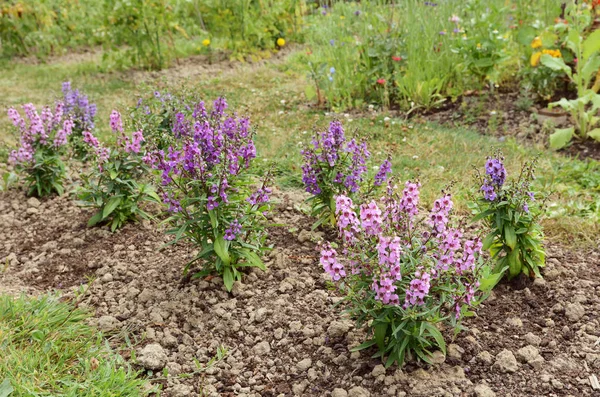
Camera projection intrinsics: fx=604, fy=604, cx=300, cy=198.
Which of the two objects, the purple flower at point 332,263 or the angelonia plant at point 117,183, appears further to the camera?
the angelonia plant at point 117,183

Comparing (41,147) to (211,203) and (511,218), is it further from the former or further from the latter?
(511,218)

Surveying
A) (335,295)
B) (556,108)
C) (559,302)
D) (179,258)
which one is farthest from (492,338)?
(556,108)

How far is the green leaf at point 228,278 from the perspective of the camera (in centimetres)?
304

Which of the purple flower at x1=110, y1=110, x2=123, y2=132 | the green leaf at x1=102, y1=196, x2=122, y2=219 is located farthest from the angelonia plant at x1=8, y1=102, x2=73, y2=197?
the green leaf at x1=102, y1=196, x2=122, y2=219

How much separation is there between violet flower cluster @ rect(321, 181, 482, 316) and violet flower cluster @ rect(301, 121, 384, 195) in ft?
2.72

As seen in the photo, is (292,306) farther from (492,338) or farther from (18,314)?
(18,314)

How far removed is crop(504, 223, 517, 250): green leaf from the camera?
2.80 meters

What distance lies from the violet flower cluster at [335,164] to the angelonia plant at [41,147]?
185 centimetres

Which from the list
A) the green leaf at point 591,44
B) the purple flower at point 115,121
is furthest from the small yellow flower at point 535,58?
the purple flower at point 115,121

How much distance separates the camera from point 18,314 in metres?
2.90

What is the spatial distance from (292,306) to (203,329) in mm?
446

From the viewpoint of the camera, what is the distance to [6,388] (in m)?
2.36

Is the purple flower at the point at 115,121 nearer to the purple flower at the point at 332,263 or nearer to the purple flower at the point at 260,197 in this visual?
the purple flower at the point at 260,197

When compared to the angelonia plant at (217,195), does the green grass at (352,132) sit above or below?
below
